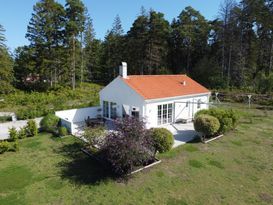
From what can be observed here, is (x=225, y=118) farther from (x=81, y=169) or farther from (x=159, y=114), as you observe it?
(x=81, y=169)

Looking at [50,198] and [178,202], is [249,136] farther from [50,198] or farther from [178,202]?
[50,198]

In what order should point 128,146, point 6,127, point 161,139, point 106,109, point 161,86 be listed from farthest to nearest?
point 106,109, point 161,86, point 6,127, point 161,139, point 128,146

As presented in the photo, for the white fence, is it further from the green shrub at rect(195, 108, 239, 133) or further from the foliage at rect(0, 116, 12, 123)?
the green shrub at rect(195, 108, 239, 133)

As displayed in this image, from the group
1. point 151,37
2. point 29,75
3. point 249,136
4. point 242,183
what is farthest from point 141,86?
point 29,75

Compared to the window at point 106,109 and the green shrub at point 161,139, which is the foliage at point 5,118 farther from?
the green shrub at point 161,139

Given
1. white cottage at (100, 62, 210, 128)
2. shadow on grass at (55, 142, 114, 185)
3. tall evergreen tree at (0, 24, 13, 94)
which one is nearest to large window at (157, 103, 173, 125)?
white cottage at (100, 62, 210, 128)

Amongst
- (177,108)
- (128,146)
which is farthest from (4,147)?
(177,108)

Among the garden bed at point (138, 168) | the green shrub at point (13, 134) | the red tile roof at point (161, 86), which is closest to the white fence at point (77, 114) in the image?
the green shrub at point (13, 134)
